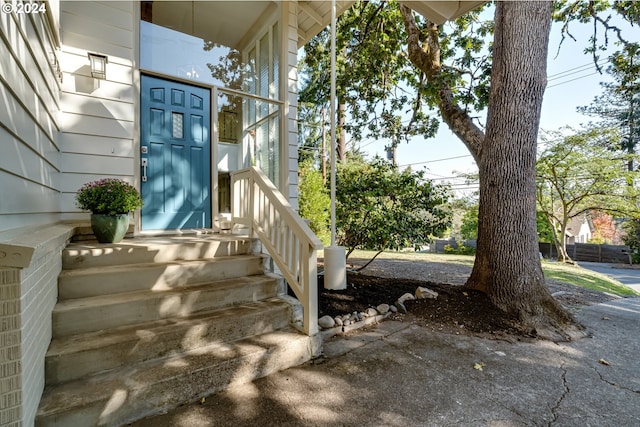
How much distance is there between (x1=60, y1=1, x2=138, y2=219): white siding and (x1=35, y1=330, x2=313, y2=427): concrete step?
6.80ft

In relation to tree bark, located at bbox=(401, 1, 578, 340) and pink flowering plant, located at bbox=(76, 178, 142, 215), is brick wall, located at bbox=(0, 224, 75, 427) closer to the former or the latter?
pink flowering plant, located at bbox=(76, 178, 142, 215)

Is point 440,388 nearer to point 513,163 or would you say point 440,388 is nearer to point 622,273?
point 513,163

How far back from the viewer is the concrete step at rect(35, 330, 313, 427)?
1.44 meters

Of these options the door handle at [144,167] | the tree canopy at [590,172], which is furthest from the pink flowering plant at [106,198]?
the tree canopy at [590,172]

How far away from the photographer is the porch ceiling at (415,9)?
4011 millimetres

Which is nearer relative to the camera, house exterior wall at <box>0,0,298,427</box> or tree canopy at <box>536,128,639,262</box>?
house exterior wall at <box>0,0,298,427</box>

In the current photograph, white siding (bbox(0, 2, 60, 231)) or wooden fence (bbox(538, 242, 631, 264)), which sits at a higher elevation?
white siding (bbox(0, 2, 60, 231))

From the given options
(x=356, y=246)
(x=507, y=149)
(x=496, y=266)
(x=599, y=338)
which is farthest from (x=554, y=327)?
(x=356, y=246)

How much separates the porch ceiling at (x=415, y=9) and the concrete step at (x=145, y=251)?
3537 mm

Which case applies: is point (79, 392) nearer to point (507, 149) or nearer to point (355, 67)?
point (507, 149)

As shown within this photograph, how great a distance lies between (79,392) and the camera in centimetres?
150

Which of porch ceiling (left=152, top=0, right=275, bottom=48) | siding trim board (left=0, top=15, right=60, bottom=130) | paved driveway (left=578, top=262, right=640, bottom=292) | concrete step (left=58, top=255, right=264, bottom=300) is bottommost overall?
paved driveway (left=578, top=262, right=640, bottom=292)

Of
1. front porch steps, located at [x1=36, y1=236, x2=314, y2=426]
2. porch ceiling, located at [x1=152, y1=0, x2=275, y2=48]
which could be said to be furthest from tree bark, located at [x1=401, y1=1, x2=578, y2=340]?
porch ceiling, located at [x1=152, y1=0, x2=275, y2=48]

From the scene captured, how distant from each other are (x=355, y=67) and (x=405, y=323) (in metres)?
5.83
